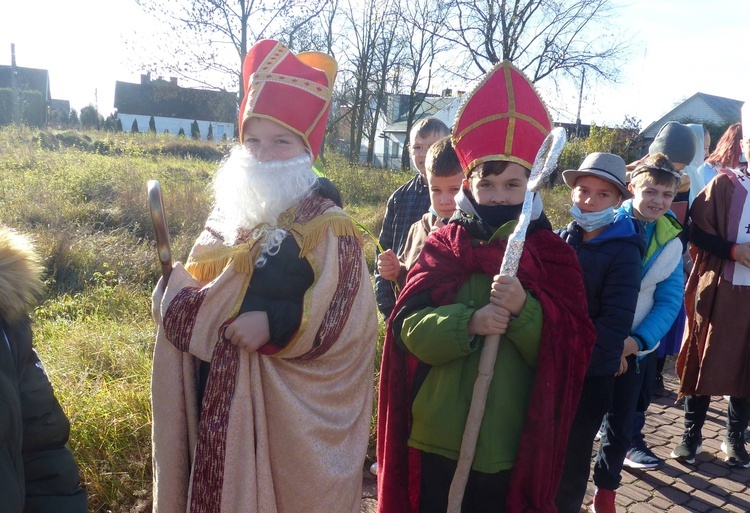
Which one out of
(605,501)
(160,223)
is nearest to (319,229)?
(160,223)

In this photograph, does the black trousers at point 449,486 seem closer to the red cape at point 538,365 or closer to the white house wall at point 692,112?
the red cape at point 538,365

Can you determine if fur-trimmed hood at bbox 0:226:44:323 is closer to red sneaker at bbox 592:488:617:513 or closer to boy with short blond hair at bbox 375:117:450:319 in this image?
boy with short blond hair at bbox 375:117:450:319

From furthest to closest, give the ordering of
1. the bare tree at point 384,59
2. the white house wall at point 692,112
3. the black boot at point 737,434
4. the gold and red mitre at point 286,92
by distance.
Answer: the white house wall at point 692,112
the bare tree at point 384,59
the black boot at point 737,434
the gold and red mitre at point 286,92

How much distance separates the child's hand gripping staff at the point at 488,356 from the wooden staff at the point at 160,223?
114 cm

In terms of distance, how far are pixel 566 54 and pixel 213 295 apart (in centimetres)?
2243

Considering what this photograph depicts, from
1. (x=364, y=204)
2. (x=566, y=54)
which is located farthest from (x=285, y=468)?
(x=566, y=54)

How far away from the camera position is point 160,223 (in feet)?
6.83

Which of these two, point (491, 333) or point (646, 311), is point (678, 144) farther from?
point (491, 333)

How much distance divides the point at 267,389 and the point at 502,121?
1.27m

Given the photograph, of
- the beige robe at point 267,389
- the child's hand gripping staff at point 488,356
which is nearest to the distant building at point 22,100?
the beige robe at point 267,389

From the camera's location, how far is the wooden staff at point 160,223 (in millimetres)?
2035

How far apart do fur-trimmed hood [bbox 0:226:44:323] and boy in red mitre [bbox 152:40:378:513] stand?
0.41m

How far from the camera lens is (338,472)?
2217 mm

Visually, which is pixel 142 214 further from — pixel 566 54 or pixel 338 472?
pixel 566 54
